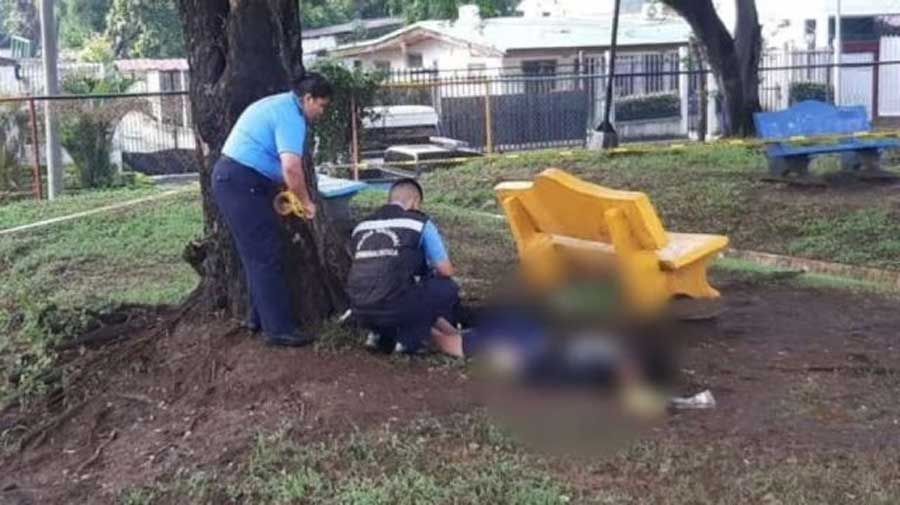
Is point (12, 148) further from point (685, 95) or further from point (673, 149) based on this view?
point (685, 95)

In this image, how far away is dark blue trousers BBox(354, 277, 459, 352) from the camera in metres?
6.30

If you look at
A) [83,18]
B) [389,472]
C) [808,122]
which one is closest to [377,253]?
[389,472]

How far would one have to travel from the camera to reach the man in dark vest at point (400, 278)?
627 centimetres

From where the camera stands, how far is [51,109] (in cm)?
1770

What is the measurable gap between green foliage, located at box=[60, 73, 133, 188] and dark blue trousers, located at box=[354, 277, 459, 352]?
13.3 m

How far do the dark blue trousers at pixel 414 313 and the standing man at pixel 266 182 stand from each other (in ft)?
1.46

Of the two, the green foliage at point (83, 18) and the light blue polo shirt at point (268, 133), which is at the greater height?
the green foliage at point (83, 18)

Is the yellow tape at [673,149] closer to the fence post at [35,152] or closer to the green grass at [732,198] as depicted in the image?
the green grass at [732,198]

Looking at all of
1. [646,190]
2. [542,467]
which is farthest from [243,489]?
[646,190]

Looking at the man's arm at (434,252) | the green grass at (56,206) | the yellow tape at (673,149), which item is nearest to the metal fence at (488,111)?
the yellow tape at (673,149)

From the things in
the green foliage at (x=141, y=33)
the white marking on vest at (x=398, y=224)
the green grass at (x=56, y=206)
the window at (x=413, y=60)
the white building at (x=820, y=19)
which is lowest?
the green grass at (x=56, y=206)

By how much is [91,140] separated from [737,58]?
1011cm

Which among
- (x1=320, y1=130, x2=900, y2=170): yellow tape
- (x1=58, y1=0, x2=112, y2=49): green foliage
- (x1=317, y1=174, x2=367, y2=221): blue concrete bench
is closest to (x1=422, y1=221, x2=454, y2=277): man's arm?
(x1=317, y1=174, x2=367, y2=221): blue concrete bench

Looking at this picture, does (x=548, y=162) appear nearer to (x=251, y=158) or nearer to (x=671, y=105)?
(x=251, y=158)
